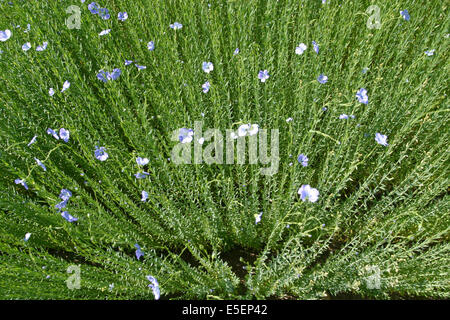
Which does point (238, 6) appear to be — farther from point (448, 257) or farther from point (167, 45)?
point (448, 257)

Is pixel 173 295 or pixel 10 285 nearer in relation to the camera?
pixel 10 285

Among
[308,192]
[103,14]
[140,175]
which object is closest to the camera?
[308,192]

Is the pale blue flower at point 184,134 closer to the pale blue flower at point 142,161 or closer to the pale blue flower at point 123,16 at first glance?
the pale blue flower at point 142,161

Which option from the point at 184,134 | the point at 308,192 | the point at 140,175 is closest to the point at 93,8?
the point at 184,134

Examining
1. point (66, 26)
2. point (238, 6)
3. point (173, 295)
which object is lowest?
point (173, 295)

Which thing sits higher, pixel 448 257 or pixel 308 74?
pixel 308 74

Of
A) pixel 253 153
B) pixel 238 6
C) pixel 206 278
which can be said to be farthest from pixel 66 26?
pixel 206 278

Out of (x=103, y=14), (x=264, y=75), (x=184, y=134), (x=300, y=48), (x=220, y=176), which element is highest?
(x=103, y=14)

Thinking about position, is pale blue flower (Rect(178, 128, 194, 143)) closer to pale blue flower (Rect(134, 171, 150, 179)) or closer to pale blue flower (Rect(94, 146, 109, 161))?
pale blue flower (Rect(134, 171, 150, 179))

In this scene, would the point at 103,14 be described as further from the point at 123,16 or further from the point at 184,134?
the point at 184,134
